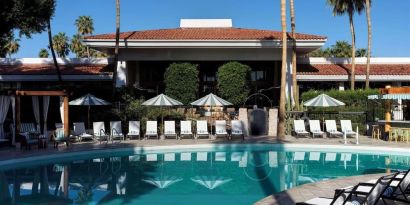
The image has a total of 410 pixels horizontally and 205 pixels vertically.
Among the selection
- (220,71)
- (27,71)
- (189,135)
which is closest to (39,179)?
(189,135)

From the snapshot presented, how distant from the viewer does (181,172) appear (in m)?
13.2

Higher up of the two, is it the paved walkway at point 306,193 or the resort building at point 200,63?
the resort building at point 200,63

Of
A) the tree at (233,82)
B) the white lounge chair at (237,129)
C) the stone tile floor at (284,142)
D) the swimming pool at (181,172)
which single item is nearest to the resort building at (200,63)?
the tree at (233,82)

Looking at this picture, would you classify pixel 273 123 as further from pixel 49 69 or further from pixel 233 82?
pixel 49 69

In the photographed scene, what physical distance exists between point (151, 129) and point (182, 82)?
564 cm

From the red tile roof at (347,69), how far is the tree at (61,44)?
Result: 38.6 metres

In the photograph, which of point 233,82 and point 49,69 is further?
point 49,69

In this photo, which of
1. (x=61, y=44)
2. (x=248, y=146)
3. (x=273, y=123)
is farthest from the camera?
(x=61, y=44)

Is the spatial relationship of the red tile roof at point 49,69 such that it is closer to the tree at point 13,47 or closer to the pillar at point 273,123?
the pillar at point 273,123

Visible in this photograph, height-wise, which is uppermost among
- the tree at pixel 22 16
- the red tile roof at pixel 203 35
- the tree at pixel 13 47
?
the tree at pixel 13 47

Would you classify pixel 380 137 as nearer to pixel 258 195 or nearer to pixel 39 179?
pixel 258 195

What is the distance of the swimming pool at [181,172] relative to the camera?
1001 centimetres

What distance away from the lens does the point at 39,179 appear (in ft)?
39.7

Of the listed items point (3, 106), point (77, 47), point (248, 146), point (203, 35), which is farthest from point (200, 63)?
point (77, 47)
